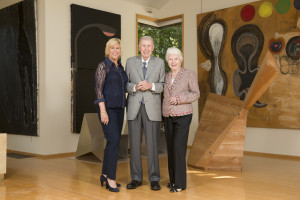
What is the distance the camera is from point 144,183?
3.63 metres

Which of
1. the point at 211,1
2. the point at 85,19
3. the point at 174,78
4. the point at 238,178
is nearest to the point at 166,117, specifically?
the point at 174,78

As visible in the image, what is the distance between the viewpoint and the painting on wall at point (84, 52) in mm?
5852

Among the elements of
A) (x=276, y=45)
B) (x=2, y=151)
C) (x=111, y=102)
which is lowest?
(x=2, y=151)

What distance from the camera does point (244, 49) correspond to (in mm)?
5875

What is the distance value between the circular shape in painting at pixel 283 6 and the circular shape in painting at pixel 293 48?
465 millimetres

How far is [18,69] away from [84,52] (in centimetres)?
113

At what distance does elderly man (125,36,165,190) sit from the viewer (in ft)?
11.0

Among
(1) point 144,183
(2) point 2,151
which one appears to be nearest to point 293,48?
(1) point 144,183

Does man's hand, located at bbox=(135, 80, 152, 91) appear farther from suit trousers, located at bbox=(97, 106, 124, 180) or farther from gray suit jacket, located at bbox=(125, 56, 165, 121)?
suit trousers, located at bbox=(97, 106, 124, 180)

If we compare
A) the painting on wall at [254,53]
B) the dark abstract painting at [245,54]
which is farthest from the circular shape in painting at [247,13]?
the dark abstract painting at [245,54]

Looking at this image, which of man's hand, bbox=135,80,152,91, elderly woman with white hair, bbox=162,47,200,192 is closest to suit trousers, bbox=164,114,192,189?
elderly woman with white hair, bbox=162,47,200,192

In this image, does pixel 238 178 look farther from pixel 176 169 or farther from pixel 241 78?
pixel 241 78

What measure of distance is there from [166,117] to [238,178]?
3.96 feet

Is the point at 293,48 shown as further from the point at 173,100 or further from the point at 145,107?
the point at 145,107
